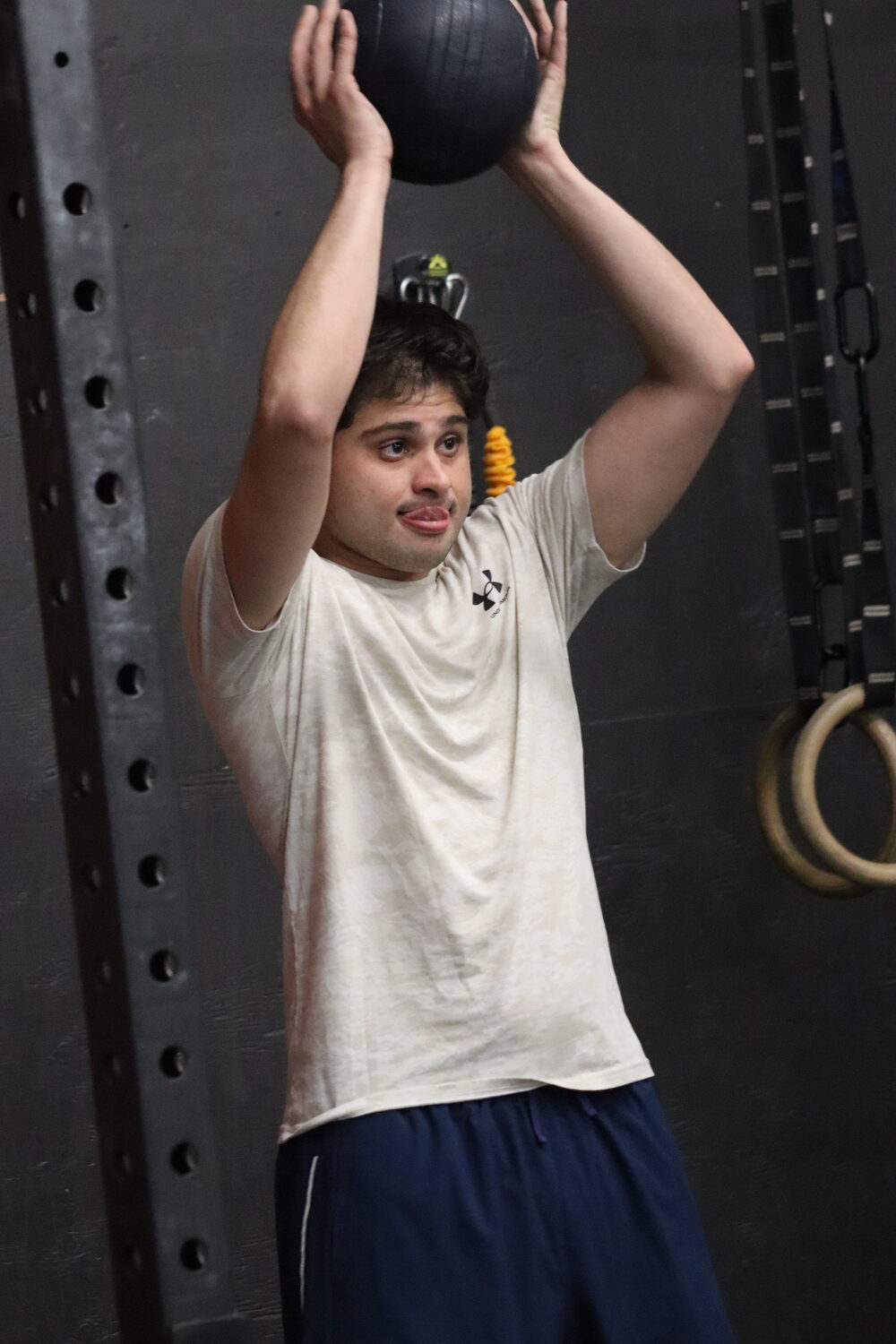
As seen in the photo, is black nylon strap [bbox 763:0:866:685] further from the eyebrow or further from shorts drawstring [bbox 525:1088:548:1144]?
shorts drawstring [bbox 525:1088:548:1144]

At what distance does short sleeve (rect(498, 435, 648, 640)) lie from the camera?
1820 millimetres

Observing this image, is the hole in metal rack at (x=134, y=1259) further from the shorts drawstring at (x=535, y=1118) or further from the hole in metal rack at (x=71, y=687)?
the shorts drawstring at (x=535, y=1118)

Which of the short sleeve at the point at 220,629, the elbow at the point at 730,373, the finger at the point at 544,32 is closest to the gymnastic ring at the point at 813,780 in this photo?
the elbow at the point at 730,373

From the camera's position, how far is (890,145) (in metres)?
2.94

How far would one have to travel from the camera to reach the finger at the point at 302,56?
153cm

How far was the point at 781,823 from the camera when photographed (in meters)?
2.17

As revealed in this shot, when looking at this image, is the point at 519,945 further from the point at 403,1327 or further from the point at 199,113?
the point at 199,113

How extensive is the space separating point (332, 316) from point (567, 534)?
45cm

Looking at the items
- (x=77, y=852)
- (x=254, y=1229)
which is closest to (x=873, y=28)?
(x=254, y=1229)

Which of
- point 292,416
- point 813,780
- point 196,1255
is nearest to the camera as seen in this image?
point 196,1255

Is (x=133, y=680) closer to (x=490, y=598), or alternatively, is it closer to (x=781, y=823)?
(x=490, y=598)

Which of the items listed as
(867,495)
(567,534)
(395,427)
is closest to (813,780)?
(867,495)

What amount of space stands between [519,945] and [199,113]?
1.61 metres

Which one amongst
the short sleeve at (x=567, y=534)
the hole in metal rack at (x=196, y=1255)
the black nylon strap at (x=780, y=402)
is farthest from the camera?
the black nylon strap at (x=780, y=402)
